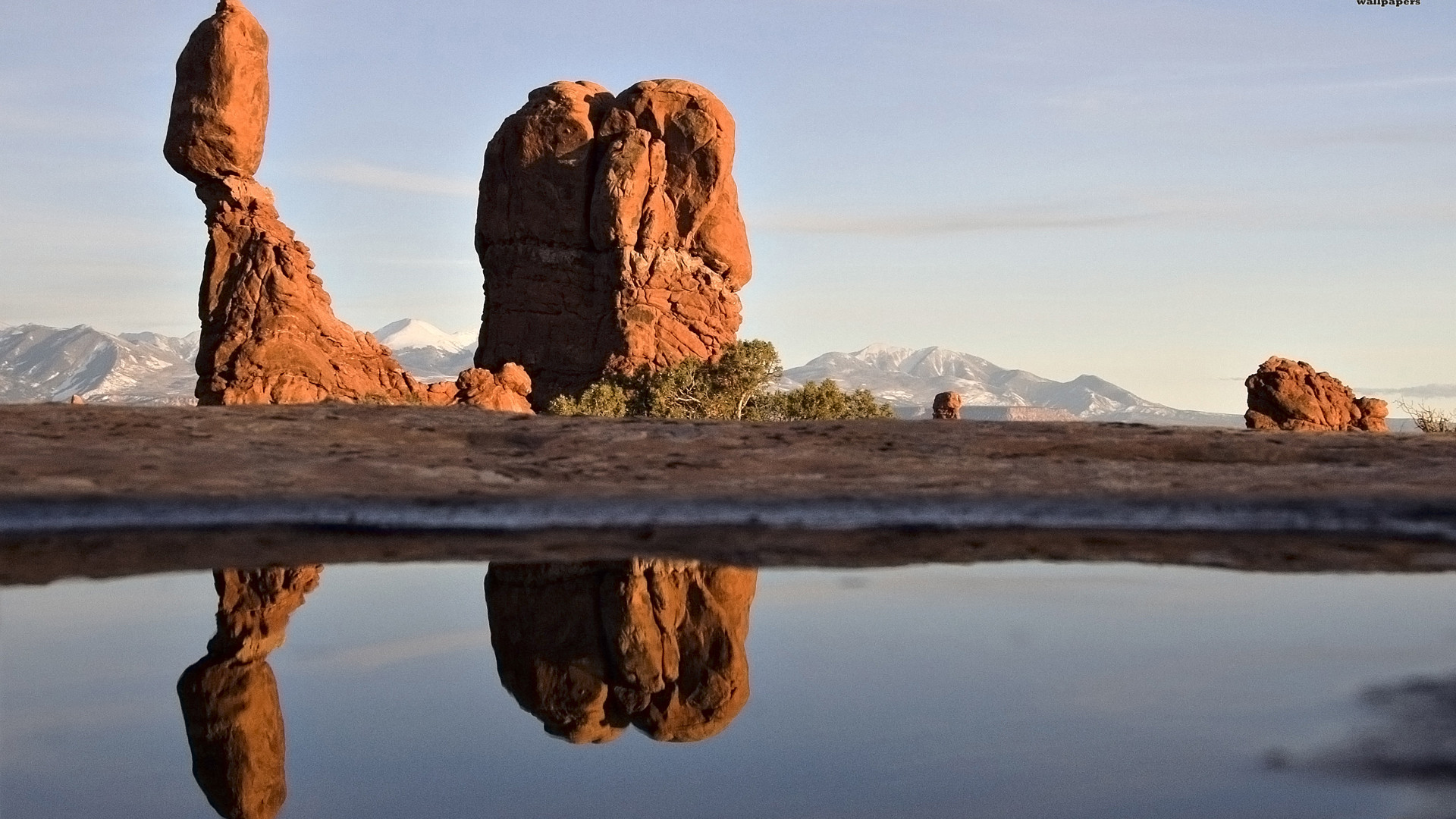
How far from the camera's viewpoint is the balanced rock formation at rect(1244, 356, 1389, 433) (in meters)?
51.8

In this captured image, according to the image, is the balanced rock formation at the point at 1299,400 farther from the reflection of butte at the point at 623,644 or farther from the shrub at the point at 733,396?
the reflection of butte at the point at 623,644

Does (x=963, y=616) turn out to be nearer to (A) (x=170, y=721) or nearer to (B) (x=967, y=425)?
(A) (x=170, y=721)

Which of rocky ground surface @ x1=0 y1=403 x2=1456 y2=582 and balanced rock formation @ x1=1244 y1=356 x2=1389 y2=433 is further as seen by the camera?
balanced rock formation @ x1=1244 y1=356 x2=1389 y2=433

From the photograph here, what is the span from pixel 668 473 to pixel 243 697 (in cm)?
630

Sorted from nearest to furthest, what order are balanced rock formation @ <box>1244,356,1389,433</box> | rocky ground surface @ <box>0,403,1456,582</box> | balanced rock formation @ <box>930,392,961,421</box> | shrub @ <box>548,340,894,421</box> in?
1. rocky ground surface @ <box>0,403,1456,582</box>
2. balanced rock formation @ <box>1244,356,1389,433</box>
3. shrub @ <box>548,340,894,421</box>
4. balanced rock formation @ <box>930,392,961,421</box>

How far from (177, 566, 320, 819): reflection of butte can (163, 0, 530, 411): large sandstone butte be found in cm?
4940

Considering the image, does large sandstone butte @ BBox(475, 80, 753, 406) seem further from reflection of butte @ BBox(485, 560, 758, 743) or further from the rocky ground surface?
reflection of butte @ BBox(485, 560, 758, 743)

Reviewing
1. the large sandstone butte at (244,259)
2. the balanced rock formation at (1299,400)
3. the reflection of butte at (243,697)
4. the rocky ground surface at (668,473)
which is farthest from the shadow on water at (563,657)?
the large sandstone butte at (244,259)

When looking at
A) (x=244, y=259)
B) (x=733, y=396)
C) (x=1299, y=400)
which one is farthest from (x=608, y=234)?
(x=1299, y=400)

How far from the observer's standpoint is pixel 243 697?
628cm

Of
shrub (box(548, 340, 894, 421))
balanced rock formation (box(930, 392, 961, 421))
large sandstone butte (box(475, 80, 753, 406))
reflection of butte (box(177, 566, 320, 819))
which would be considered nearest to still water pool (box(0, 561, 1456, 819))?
reflection of butte (box(177, 566, 320, 819))

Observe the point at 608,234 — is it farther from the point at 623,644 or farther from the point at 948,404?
the point at 623,644

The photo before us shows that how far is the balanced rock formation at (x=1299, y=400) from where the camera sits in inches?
2037

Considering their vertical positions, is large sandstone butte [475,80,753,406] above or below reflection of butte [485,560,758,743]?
above
